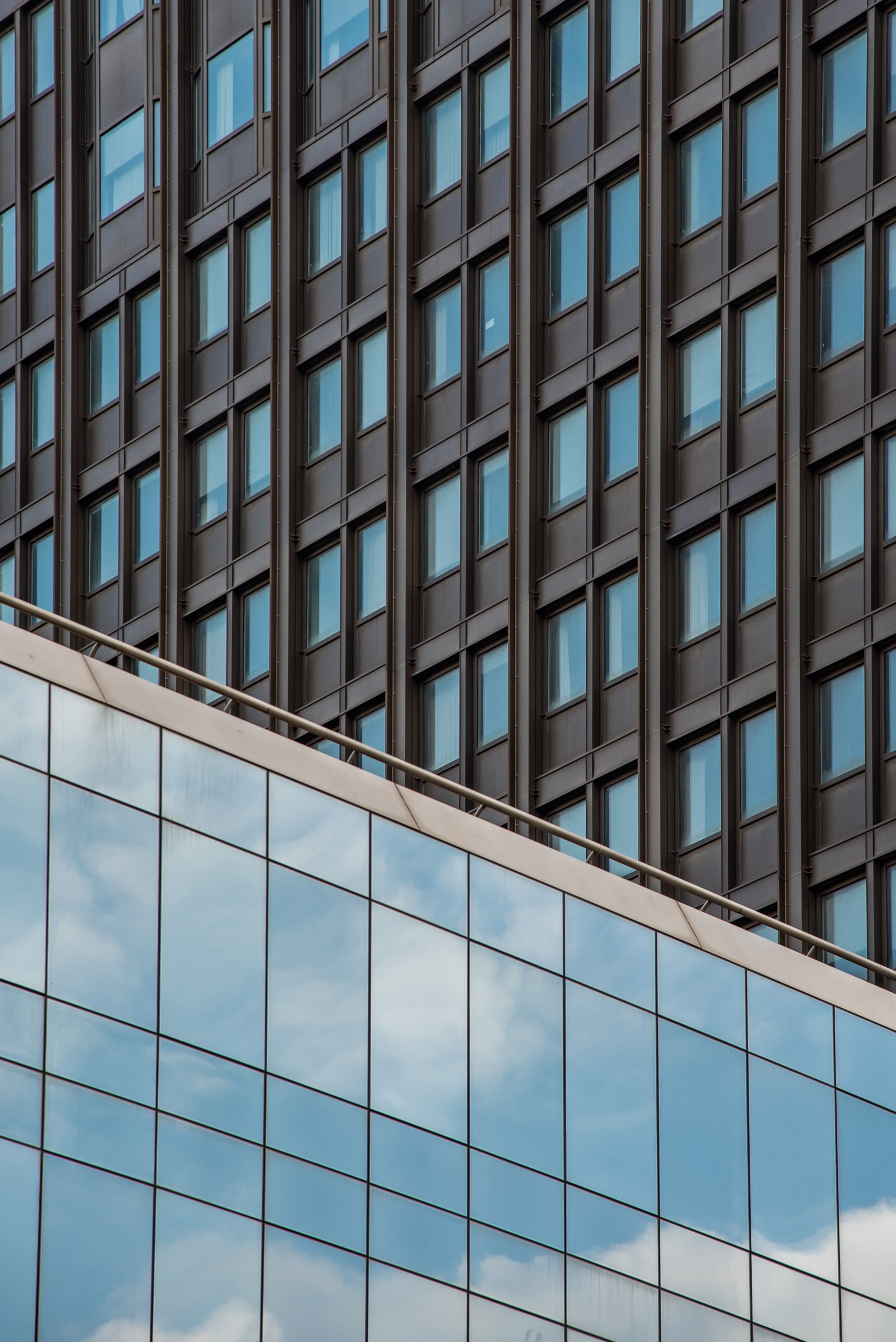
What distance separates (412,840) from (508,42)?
89.3 ft

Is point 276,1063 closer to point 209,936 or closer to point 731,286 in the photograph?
point 209,936

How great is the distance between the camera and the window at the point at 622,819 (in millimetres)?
52812

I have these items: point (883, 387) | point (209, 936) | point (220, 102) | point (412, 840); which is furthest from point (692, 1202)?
point (220, 102)

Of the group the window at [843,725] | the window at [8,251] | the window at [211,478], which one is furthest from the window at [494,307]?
the window at [8,251]

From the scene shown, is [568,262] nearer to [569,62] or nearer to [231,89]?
[569,62]

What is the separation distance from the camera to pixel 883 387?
49688 mm

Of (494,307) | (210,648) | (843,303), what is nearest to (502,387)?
(494,307)

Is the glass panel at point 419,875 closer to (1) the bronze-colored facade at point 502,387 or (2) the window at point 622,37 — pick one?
(1) the bronze-colored facade at point 502,387

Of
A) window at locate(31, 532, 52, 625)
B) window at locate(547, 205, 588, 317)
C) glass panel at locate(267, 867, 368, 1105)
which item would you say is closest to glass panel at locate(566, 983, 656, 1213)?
glass panel at locate(267, 867, 368, 1105)

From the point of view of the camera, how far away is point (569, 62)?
57344mm

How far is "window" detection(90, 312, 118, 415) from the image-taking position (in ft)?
221

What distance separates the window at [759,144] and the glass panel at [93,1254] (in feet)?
92.3

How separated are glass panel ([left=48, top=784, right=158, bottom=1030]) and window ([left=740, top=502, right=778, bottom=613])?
21616mm

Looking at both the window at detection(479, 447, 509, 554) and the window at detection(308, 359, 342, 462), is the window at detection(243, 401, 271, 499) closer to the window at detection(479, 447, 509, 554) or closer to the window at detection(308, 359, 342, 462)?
the window at detection(308, 359, 342, 462)
